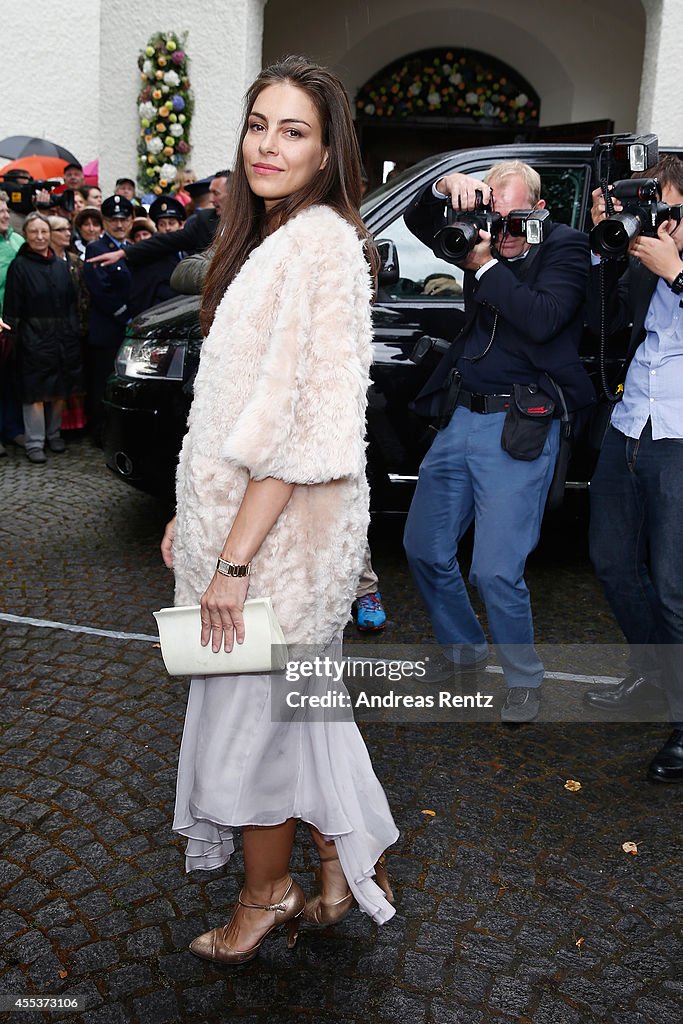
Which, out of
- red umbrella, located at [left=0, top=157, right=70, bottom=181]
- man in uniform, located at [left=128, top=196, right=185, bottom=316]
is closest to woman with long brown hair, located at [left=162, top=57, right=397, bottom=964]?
man in uniform, located at [left=128, top=196, right=185, bottom=316]

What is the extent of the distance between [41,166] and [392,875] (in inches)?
442

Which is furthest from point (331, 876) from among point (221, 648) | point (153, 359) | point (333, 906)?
point (153, 359)

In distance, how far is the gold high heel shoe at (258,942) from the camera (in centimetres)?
232

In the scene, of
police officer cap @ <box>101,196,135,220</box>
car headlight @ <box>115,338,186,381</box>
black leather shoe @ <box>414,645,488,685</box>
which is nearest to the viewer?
black leather shoe @ <box>414,645,488,685</box>

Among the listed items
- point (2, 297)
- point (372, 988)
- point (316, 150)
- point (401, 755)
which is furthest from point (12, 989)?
point (2, 297)

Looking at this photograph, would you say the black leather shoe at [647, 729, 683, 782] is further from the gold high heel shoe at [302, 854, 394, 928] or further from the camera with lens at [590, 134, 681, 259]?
the camera with lens at [590, 134, 681, 259]

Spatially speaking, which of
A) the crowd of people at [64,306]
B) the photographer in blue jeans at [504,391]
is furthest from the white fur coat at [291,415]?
the crowd of people at [64,306]

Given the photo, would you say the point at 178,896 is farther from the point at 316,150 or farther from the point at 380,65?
the point at 380,65

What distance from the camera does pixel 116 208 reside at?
8047 mm

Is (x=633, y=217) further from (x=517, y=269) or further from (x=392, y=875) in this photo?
(x=392, y=875)

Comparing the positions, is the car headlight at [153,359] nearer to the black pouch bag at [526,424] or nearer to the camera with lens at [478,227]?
the camera with lens at [478,227]

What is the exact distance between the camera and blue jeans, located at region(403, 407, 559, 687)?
341 centimetres

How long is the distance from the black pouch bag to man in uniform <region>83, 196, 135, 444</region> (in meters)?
4.88

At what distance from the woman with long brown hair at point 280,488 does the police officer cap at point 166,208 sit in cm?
633
